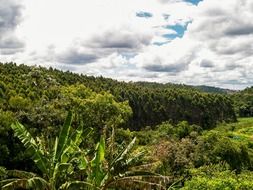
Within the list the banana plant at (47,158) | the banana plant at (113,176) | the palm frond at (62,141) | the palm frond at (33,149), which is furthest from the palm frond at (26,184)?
the palm frond at (62,141)

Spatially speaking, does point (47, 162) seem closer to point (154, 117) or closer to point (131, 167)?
point (131, 167)

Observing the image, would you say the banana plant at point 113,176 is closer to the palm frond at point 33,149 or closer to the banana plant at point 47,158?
the banana plant at point 47,158

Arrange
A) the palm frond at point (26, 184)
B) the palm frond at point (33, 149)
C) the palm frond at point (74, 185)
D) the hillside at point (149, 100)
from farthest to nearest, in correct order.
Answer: the hillside at point (149, 100), the palm frond at point (33, 149), the palm frond at point (74, 185), the palm frond at point (26, 184)

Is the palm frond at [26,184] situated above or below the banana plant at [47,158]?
below

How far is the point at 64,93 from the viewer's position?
57344 millimetres

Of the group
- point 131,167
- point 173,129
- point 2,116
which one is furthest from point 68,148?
point 173,129

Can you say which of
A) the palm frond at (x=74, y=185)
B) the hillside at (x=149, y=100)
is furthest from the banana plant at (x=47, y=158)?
the hillside at (x=149, y=100)

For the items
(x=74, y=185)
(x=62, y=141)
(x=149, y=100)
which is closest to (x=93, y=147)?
(x=62, y=141)

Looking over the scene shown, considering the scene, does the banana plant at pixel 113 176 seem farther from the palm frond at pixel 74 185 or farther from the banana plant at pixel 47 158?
the banana plant at pixel 47 158

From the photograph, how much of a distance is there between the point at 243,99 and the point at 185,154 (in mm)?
146893

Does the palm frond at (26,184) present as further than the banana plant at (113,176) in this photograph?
No

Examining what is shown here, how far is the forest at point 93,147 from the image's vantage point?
73.5ft

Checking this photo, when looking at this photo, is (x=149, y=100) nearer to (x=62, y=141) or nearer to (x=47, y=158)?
(x=62, y=141)

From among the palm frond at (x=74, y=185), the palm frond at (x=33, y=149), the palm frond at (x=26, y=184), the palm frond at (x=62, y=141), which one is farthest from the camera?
the palm frond at (x=62, y=141)
